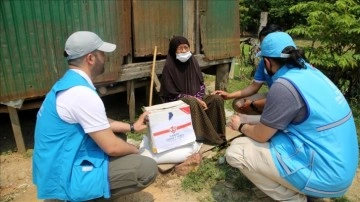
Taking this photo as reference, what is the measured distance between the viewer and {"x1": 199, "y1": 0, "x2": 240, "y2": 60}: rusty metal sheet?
616 cm

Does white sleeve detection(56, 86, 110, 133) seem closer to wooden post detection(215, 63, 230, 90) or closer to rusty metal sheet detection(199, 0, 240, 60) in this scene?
rusty metal sheet detection(199, 0, 240, 60)

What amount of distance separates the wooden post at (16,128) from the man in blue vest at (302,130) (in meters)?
3.38

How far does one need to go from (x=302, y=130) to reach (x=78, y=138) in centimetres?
177

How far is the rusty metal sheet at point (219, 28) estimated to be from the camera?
616 centimetres

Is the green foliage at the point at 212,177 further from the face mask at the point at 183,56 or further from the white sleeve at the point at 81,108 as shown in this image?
the white sleeve at the point at 81,108

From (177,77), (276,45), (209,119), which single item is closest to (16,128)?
(177,77)

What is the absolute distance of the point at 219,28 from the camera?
6.51 m

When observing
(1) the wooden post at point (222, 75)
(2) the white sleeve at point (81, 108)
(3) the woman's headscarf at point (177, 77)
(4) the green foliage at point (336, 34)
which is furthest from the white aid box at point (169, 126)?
(4) the green foliage at point (336, 34)

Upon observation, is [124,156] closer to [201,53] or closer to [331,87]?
[331,87]

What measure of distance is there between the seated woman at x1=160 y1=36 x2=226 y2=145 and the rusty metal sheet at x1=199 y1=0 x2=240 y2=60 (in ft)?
6.14

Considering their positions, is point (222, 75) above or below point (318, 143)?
below

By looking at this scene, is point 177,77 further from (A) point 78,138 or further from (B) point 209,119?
(A) point 78,138

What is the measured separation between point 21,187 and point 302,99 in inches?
129

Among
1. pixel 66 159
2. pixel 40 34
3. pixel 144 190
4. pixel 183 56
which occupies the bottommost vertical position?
pixel 144 190
